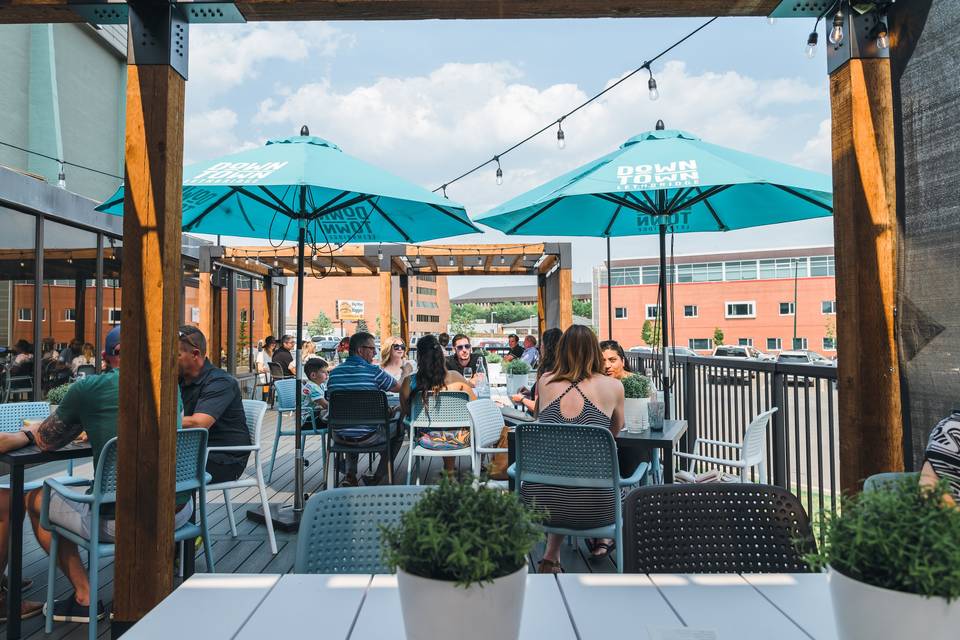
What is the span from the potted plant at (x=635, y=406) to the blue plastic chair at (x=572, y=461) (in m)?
0.73

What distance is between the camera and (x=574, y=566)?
366 cm

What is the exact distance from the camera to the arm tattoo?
2.89 m

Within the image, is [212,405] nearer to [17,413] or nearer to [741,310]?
[17,413]

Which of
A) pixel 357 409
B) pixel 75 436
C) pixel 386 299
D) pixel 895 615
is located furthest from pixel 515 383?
pixel 386 299

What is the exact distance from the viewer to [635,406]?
3.64m

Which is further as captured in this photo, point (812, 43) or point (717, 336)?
point (717, 336)

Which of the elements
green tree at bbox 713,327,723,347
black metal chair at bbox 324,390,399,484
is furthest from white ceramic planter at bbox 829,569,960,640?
green tree at bbox 713,327,723,347

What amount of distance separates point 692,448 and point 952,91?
4134mm

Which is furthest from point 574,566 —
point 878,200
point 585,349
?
point 878,200

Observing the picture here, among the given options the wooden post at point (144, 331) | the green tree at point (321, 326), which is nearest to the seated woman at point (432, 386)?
the wooden post at point (144, 331)

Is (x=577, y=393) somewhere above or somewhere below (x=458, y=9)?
below

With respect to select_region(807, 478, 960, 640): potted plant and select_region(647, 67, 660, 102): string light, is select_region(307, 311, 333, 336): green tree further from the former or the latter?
select_region(807, 478, 960, 640): potted plant

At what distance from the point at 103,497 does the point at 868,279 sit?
10.6 feet

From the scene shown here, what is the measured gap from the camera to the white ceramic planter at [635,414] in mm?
3629
